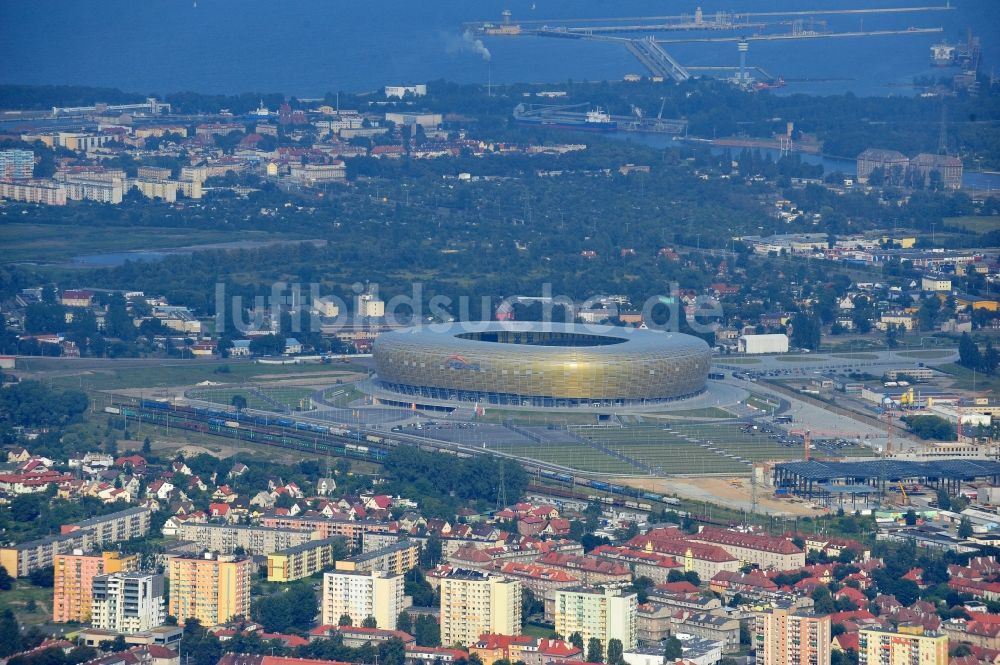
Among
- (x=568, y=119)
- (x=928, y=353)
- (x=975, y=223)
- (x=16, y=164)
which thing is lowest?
(x=928, y=353)

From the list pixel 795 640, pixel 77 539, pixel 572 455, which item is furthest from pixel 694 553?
pixel 572 455

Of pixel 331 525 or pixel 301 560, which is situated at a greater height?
pixel 331 525

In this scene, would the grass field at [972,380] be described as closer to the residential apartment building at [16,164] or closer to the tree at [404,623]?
the tree at [404,623]

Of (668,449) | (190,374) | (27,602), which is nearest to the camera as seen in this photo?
(27,602)

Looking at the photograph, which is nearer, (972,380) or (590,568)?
(590,568)

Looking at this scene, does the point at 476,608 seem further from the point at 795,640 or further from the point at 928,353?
the point at 928,353

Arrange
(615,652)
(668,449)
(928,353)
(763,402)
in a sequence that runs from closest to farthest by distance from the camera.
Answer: (615,652) < (668,449) < (763,402) < (928,353)

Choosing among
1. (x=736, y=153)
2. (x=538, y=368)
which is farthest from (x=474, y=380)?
(x=736, y=153)

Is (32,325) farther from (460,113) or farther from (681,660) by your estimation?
(460,113)

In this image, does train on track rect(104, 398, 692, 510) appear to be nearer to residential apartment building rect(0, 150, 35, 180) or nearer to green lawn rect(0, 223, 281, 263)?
green lawn rect(0, 223, 281, 263)
